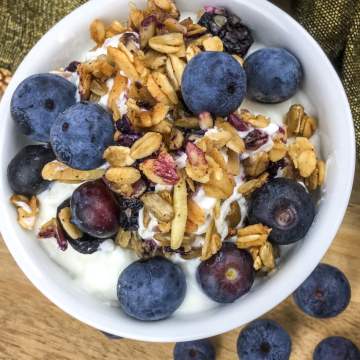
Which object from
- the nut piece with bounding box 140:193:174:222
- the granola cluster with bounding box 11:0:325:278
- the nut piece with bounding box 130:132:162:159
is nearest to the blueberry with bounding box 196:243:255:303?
the granola cluster with bounding box 11:0:325:278

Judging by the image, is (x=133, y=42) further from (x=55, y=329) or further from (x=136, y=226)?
(x=55, y=329)

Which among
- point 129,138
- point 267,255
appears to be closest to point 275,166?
point 267,255

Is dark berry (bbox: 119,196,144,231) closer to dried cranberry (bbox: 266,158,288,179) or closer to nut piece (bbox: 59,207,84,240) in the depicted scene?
nut piece (bbox: 59,207,84,240)

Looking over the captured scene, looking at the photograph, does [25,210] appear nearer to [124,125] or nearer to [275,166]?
[124,125]

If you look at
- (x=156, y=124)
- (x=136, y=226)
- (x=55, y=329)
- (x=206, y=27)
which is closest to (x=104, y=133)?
(x=156, y=124)

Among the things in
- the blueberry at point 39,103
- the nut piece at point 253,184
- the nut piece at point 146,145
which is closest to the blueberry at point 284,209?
the nut piece at point 253,184
